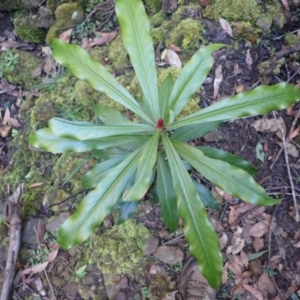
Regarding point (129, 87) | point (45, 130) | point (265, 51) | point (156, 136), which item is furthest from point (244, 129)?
point (45, 130)

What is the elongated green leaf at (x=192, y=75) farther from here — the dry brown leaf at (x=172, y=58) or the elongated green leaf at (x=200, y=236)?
the dry brown leaf at (x=172, y=58)

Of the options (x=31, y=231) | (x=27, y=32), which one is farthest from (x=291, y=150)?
(x=27, y=32)

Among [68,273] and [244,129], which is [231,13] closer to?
[244,129]

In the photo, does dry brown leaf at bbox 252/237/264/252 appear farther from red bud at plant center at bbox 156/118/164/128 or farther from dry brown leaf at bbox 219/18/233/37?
dry brown leaf at bbox 219/18/233/37

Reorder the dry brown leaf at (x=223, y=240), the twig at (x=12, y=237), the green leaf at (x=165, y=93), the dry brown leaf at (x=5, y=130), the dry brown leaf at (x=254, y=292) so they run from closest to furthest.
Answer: the green leaf at (x=165, y=93) < the dry brown leaf at (x=254, y=292) < the dry brown leaf at (x=223, y=240) < the twig at (x=12, y=237) < the dry brown leaf at (x=5, y=130)

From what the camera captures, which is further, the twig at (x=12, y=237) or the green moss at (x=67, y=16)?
the green moss at (x=67, y=16)

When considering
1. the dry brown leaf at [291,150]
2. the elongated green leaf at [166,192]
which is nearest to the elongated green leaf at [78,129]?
the elongated green leaf at [166,192]
